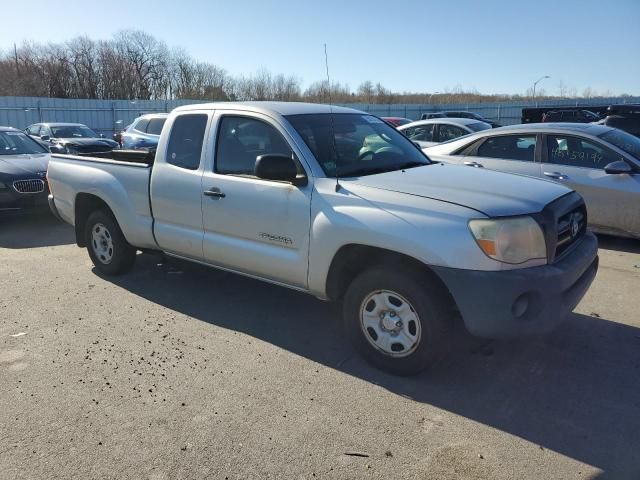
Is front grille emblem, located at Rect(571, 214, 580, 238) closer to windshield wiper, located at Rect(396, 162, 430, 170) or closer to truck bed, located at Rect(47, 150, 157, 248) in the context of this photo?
windshield wiper, located at Rect(396, 162, 430, 170)

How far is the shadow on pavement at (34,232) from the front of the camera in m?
7.95

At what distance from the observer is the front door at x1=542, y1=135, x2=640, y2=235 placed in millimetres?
6633

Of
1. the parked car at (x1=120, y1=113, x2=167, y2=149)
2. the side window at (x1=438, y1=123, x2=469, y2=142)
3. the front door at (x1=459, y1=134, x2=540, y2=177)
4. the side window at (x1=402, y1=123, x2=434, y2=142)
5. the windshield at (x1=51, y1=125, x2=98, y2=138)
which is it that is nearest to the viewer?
the front door at (x1=459, y1=134, x2=540, y2=177)

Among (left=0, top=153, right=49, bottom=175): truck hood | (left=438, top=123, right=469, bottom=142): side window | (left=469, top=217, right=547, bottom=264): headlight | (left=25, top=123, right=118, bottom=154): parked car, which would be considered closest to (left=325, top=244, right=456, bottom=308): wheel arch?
(left=469, top=217, right=547, bottom=264): headlight

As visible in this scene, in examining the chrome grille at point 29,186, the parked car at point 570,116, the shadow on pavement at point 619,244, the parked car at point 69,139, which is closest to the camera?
the shadow on pavement at point 619,244

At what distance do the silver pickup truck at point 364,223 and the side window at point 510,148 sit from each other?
123 inches

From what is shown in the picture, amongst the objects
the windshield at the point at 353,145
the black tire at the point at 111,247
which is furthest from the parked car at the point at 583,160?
the black tire at the point at 111,247

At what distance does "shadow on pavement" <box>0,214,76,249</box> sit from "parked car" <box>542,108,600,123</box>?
1644cm

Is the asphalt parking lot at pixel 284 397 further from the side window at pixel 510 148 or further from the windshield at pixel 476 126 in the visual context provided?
the windshield at pixel 476 126

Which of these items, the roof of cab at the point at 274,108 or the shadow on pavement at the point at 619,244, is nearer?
the roof of cab at the point at 274,108

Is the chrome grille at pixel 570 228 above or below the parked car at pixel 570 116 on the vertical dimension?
below

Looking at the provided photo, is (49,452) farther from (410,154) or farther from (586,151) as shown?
(586,151)

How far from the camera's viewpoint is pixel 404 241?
3.42 m

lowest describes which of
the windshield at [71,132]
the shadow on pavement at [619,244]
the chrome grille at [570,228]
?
the shadow on pavement at [619,244]
